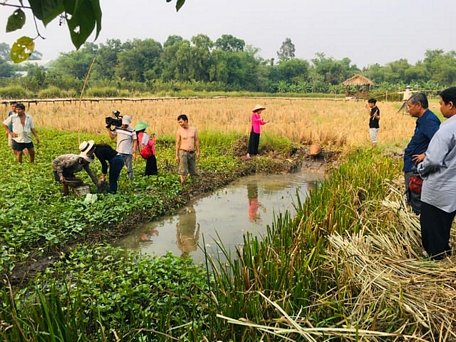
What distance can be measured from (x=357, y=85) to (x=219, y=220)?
42.8 m

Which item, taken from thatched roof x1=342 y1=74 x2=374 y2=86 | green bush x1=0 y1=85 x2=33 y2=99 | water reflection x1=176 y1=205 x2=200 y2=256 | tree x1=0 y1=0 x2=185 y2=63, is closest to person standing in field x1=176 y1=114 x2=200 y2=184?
water reflection x1=176 y1=205 x2=200 y2=256

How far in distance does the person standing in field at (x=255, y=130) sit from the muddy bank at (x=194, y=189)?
28 cm

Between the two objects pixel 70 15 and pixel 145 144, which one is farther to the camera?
pixel 145 144

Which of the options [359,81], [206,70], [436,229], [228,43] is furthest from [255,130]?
[228,43]

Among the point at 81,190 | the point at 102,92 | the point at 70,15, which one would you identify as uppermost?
the point at 102,92

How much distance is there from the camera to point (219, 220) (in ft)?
19.1

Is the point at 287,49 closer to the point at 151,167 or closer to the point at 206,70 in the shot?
the point at 206,70

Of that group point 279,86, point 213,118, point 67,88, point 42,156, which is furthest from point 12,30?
point 279,86

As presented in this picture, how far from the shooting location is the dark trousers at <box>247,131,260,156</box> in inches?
393

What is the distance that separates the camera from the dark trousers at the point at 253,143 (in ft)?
32.7

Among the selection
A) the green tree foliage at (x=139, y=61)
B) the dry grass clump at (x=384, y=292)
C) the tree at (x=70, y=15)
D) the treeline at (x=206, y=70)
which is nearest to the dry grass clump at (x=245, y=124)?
the dry grass clump at (x=384, y=292)

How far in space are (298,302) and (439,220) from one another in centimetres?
138

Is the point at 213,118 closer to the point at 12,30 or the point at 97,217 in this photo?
the point at 97,217

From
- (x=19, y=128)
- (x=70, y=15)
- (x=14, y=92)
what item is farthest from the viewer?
(x=14, y=92)
